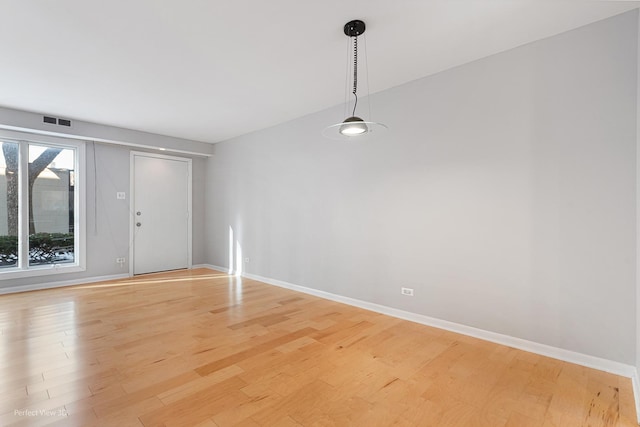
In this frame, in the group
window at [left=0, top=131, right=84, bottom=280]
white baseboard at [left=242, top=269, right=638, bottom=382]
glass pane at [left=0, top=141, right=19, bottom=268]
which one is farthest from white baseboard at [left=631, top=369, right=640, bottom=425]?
glass pane at [left=0, top=141, right=19, bottom=268]

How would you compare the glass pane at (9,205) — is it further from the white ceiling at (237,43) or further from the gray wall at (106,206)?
the white ceiling at (237,43)

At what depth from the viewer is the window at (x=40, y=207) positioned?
471 cm

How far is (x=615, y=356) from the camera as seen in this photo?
93.3 inches

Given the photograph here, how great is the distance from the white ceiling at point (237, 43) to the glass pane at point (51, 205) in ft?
3.84

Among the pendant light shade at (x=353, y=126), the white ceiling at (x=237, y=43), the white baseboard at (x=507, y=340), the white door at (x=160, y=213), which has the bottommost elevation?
the white baseboard at (x=507, y=340)

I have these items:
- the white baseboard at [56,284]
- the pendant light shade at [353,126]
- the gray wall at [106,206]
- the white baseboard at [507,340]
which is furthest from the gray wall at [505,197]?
the white baseboard at [56,284]

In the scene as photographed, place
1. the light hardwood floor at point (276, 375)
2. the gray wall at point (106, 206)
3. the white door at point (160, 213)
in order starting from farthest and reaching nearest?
the white door at point (160, 213) → the gray wall at point (106, 206) → the light hardwood floor at point (276, 375)

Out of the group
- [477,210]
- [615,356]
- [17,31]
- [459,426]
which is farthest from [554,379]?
[17,31]

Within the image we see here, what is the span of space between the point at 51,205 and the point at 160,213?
1717 mm

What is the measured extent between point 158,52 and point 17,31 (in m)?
1.06

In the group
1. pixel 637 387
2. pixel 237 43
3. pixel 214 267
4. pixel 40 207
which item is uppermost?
pixel 237 43

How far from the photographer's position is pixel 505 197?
2.90 m

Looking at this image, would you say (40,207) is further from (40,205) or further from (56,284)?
(56,284)

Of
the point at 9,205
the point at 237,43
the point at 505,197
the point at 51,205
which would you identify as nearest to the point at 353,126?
the point at 237,43
